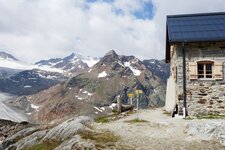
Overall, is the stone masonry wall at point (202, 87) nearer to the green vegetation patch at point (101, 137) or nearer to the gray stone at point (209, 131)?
the gray stone at point (209, 131)

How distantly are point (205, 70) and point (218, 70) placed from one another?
47.7 inches

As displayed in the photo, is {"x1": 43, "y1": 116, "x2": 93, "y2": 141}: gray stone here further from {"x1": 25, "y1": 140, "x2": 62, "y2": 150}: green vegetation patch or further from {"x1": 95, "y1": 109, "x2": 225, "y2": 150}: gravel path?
{"x1": 95, "y1": 109, "x2": 225, "y2": 150}: gravel path

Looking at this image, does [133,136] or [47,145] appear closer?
[133,136]

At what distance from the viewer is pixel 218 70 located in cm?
3056

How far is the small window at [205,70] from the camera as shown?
31016 mm

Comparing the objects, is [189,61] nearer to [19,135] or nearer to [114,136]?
[114,136]

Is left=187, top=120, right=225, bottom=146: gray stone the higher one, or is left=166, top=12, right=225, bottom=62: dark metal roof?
left=166, top=12, right=225, bottom=62: dark metal roof

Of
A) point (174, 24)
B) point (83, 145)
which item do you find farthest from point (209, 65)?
point (83, 145)

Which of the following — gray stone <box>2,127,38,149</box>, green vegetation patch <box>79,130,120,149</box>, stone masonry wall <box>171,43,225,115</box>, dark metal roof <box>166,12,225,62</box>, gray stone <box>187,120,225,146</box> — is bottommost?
gray stone <box>2,127,38,149</box>

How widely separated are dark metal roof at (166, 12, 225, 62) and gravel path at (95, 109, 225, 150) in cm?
835

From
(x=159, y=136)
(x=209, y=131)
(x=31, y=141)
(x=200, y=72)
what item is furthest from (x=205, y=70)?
(x=31, y=141)

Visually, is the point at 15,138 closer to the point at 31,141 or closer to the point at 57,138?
the point at 31,141

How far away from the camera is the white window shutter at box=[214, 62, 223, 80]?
30.4 m

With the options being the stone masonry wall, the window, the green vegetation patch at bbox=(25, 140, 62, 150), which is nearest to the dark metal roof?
the stone masonry wall
